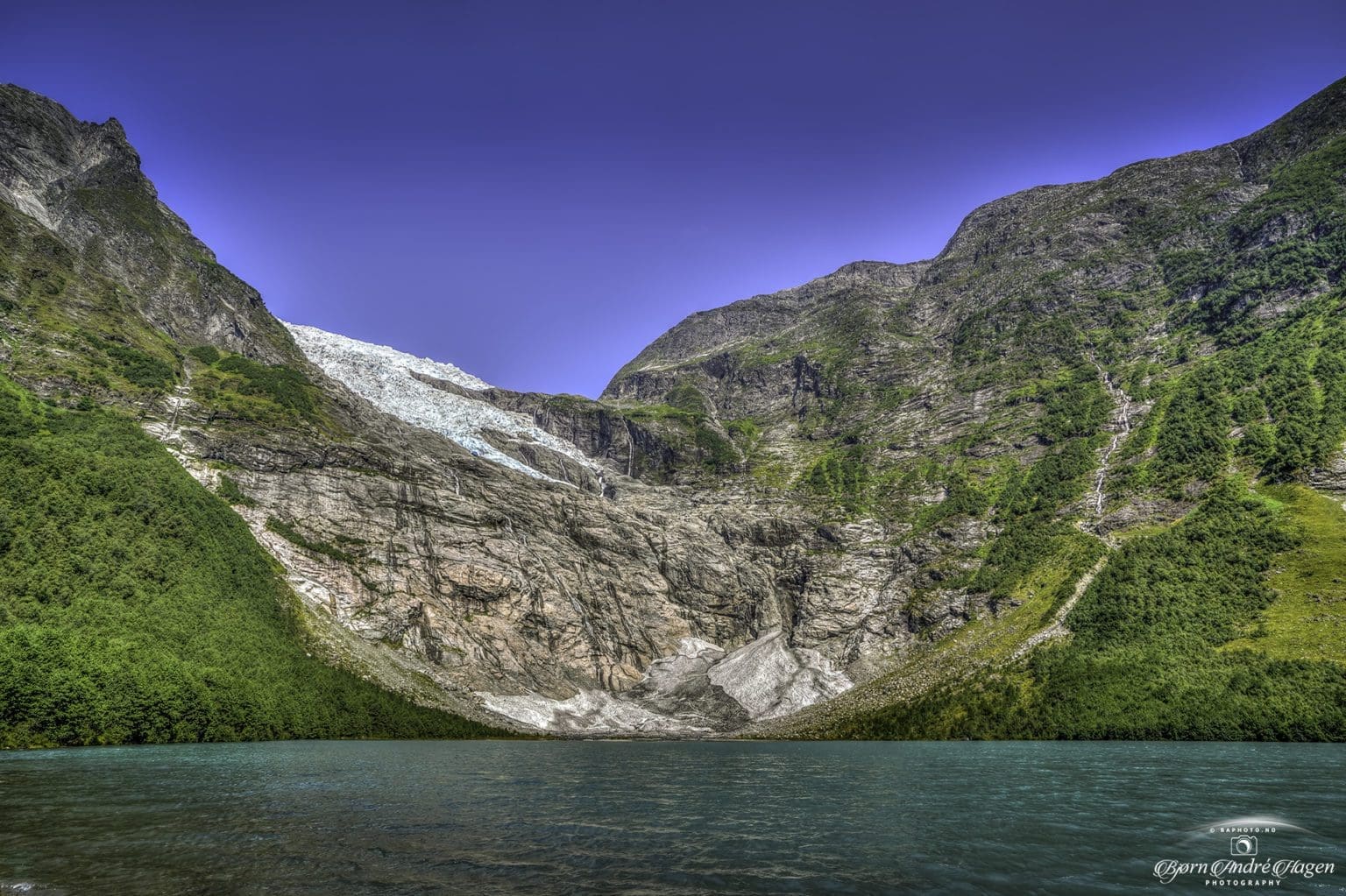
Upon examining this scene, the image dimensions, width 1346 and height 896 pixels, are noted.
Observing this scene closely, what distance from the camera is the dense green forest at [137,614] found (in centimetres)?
9456

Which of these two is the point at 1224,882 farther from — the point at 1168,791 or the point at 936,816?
the point at 1168,791

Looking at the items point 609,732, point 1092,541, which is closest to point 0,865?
point 609,732

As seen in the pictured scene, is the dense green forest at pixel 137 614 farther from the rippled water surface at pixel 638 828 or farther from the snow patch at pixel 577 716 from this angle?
the rippled water surface at pixel 638 828

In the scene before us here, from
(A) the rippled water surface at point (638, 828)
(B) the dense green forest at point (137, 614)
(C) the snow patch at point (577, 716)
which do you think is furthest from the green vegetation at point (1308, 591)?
(B) the dense green forest at point (137, 614)

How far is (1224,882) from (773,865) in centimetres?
1476

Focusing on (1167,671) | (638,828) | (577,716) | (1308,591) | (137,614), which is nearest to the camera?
(638,828)

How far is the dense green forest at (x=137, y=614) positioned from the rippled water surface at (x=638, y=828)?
30.2m

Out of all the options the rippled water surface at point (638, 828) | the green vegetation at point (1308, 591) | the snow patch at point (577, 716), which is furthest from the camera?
the snow patch at point (577, 716)

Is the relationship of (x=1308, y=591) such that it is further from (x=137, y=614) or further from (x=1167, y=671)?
(x=137, y=614)

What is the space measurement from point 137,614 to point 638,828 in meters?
119

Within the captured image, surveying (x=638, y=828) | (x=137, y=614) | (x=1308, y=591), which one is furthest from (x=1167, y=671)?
(x=137, y=614)

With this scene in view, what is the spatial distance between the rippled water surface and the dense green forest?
30.2 metres

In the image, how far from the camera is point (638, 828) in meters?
36.2

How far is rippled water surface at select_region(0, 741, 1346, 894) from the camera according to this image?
23.4 metres
